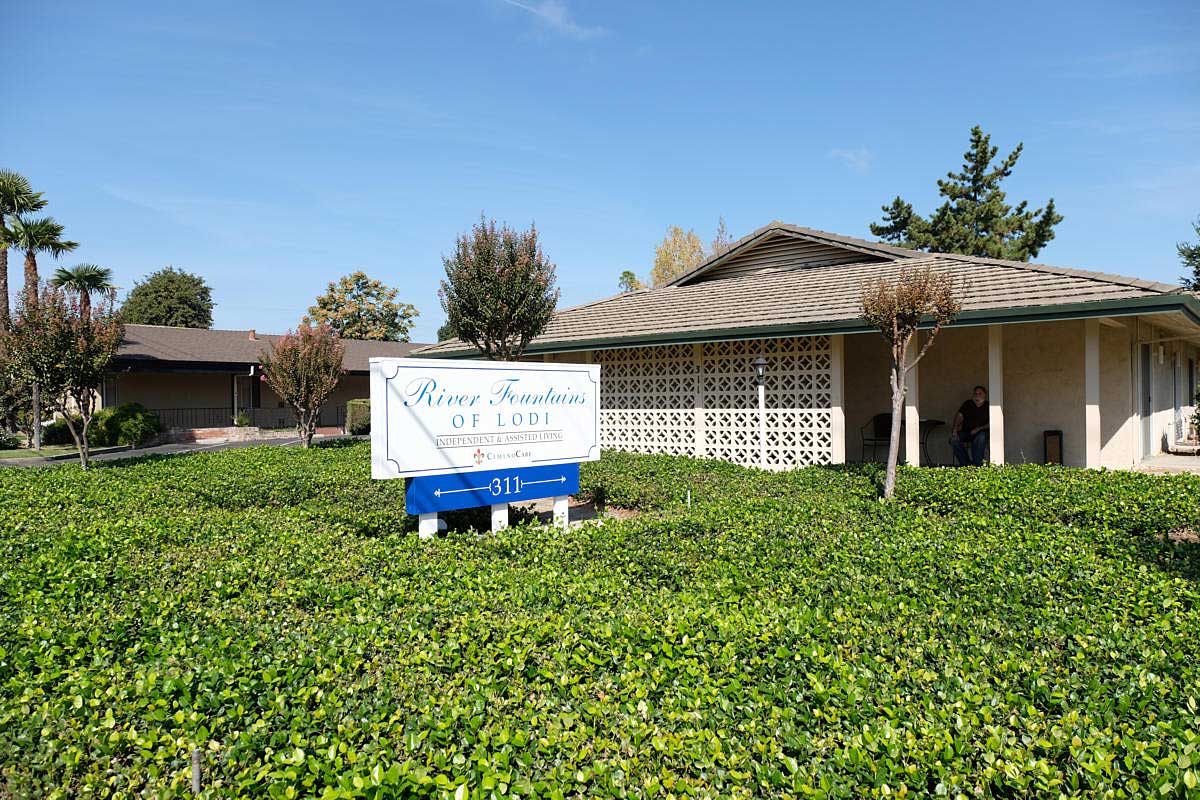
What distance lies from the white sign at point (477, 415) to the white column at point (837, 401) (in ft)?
15.8

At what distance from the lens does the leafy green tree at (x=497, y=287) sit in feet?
37.7

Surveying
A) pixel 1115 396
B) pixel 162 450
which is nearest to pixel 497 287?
pixel 1115 396

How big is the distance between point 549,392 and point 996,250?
30.3m

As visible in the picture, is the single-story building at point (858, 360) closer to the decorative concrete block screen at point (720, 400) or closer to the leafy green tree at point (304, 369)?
the decorative concrete block screen at point (720, 400)

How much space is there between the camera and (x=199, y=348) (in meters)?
29.7

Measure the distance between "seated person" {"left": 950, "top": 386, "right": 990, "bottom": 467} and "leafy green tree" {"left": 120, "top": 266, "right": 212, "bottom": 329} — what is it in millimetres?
55076

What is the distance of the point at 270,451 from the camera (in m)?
13.9

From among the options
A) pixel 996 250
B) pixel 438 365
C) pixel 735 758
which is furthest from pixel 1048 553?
pixel 996 250

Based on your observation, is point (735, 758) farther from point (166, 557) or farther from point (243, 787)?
point (166, 557)

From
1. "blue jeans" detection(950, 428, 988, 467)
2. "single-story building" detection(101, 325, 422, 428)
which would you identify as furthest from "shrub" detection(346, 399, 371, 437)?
"blue jeans" detection(950, 428, 988, 467)

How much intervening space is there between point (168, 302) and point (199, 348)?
27.8 m

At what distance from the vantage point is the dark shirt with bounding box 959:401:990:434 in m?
11.4

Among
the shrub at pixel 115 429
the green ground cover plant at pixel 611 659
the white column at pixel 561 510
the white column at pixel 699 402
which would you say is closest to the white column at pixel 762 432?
the white column at pixel 699 402

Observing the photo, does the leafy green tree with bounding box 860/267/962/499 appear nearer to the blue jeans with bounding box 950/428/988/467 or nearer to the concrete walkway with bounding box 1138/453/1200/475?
the blue jeans with bounding box 950/428/988/467
